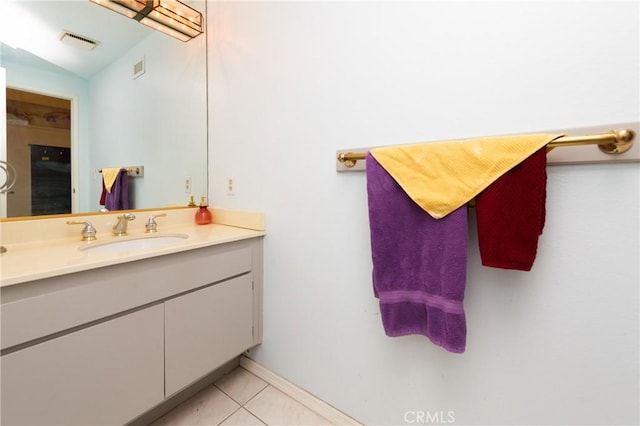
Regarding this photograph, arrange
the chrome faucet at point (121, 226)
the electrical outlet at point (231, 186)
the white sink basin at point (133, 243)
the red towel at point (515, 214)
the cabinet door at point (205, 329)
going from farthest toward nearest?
the electrical outlet at point (231, 186)
the chrome faucet at point (121, 226)
the white sink basin at point (133, 243)
the cabinet door at point (205, 329)
the red towel at point (515, 214)

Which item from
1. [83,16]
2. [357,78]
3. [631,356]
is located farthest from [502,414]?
[83,16]

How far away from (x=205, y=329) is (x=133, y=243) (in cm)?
54

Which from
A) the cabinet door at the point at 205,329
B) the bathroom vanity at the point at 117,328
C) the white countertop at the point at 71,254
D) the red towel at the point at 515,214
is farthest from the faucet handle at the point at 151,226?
the red towel at the point at 515,214

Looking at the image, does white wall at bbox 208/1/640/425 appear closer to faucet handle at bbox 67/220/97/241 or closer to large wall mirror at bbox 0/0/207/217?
large wall mirror at bbox 0/0/207/217

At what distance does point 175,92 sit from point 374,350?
1685 millimetres

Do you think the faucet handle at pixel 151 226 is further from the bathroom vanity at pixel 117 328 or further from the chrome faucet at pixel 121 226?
the bathroom vanity at pixel 117 328

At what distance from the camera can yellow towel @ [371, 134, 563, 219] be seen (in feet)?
2.19

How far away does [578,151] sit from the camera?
669 mm

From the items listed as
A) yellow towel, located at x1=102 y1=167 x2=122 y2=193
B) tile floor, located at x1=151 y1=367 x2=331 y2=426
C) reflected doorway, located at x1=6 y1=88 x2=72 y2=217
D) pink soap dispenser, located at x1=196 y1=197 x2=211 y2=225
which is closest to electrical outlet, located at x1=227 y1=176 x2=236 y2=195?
pink soap dispenser, located at x1=196 y1=197 x2=211 y2=225

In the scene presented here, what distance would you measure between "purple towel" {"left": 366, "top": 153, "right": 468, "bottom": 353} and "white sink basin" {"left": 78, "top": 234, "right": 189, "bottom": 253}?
36.1 inches

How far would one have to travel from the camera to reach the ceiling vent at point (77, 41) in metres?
1.15

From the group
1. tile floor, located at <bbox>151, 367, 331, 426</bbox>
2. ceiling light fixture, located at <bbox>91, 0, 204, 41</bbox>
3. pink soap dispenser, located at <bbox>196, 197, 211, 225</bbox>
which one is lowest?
tile floor, located at <bbox>151, 367, 331, 426</bbox>

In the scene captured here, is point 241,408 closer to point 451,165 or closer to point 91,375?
point 91,375

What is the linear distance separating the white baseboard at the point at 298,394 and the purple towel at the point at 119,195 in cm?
102
